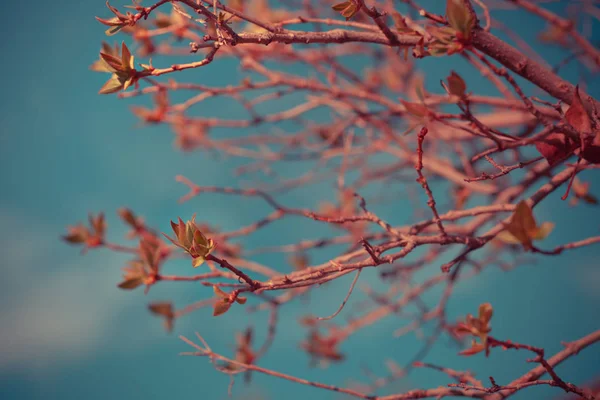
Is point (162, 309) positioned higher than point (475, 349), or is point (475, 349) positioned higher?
point (162, 309)

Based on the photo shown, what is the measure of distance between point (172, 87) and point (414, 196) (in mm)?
1278

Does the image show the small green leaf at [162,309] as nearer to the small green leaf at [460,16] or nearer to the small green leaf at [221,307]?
the small green leaf at [221,307]

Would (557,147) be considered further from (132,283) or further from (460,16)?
(132,283)

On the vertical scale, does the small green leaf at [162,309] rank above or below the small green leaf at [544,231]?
above

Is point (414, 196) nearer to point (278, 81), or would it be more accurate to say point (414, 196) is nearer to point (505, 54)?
point (278, 81)

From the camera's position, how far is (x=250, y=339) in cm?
126

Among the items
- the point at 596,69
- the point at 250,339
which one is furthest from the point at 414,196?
the point at 250,339

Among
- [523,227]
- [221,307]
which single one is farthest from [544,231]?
[221,307]

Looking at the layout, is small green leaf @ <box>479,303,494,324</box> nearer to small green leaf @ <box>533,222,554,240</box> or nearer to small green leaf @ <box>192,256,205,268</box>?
small green leaf @ <box>533,222,554,240</box>

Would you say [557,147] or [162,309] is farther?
[162,309]

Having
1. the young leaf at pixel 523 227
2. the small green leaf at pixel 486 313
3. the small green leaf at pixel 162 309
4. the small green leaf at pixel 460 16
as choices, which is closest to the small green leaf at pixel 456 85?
the small green leaf at pixel 460 16

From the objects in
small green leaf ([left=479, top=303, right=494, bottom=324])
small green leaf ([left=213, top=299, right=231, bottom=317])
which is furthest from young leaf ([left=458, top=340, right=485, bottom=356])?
small green leaf ([left=213, top=299, right=231, bottom=317])

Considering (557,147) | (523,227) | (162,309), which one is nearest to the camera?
(523,227)

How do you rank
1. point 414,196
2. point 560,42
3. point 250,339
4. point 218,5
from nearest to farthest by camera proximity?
1. point 218,5
2. point 250,339
3. point 560,42
4. point 414,196
